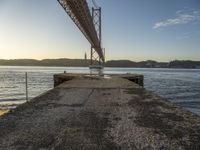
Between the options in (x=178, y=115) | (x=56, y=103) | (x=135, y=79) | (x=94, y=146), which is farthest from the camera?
(x=135, y=79)

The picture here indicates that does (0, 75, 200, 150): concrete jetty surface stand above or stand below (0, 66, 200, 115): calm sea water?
above

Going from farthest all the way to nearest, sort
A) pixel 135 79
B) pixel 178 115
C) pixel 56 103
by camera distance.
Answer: pixel 135 79
pixel 56 103
pixel 178 115

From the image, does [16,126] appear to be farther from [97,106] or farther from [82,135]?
[97,106]

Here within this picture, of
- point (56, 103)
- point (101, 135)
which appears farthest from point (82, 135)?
point (56, 103)

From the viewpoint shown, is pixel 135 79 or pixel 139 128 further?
pixel 135 79

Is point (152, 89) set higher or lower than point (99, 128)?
Answer: lower

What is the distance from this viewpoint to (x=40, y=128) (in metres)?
3.50

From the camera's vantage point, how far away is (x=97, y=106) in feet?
17.4

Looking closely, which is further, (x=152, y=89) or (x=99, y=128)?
(x=152, y=89)

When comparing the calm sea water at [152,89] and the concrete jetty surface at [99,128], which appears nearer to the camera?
the concrete jetty surface at [99,128]

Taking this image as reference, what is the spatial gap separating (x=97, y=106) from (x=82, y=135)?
215 cm

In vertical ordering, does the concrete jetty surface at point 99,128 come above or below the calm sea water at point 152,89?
above

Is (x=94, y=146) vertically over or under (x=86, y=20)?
under

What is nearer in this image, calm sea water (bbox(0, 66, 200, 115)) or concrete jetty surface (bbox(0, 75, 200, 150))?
concrete jetty surface (bbox(0, 75, 200, 150))
